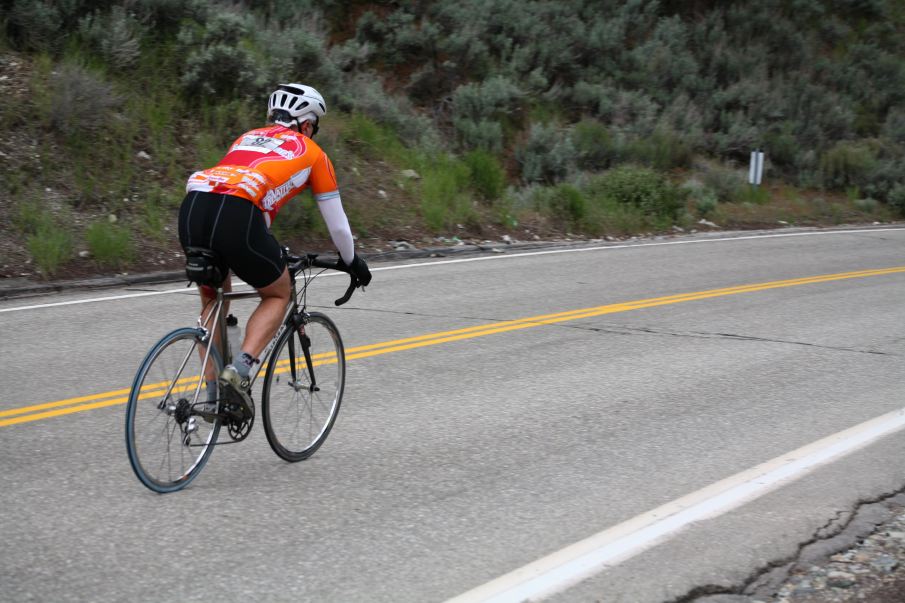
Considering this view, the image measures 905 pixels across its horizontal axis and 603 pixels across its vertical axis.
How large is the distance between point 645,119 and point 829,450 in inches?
736

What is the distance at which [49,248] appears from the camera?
11977 millimetres

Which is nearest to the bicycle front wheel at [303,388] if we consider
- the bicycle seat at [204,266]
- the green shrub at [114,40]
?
the bicycle seat at [204,266]

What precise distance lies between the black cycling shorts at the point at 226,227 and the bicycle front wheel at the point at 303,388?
0.70 meters

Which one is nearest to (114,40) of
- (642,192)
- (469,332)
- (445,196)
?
(445,196)

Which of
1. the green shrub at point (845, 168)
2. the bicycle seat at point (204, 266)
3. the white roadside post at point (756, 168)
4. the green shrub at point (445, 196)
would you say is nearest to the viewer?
the bicycle seat at point (204, 266)

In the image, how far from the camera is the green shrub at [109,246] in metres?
12.5

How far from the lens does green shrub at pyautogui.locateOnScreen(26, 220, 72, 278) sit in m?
11.8

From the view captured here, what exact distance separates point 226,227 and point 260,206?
0.23 meters

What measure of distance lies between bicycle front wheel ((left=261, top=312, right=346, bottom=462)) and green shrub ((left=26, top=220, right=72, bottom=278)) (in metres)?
6.73

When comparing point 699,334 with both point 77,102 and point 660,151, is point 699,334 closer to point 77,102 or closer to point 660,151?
point 77,102

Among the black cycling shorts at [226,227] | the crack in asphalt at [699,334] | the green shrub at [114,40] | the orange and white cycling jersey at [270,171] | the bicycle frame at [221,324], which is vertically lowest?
the crack in asphalt at [699,334]

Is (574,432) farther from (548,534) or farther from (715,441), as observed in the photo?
(548,534)

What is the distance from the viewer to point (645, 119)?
24109mm

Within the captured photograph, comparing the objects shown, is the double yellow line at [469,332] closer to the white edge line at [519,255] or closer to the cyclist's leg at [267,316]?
the cyclist's leg at [267,316]
